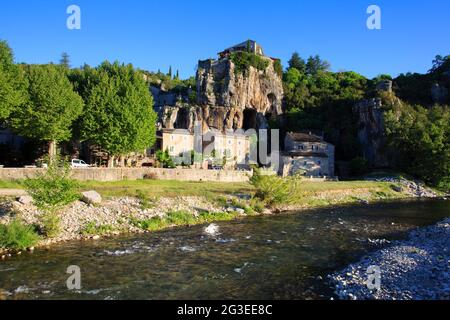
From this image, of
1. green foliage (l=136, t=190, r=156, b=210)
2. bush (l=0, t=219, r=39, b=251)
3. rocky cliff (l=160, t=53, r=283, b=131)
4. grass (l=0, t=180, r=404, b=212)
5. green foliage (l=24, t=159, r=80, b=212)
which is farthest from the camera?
rocky cliff (l=160, t=53, r=283, b=131)

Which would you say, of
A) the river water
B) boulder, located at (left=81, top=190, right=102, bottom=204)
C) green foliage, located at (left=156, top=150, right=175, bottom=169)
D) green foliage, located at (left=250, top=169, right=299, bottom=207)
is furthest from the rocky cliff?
the river water

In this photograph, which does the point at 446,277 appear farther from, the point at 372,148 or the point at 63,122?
the point at 372,148

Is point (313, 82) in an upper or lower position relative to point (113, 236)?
upper

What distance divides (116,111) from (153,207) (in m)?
25.7

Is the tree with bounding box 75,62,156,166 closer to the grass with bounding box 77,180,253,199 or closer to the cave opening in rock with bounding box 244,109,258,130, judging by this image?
the grass with bounding box 77,180,253,199

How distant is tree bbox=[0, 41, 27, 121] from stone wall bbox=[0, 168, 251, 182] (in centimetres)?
1148

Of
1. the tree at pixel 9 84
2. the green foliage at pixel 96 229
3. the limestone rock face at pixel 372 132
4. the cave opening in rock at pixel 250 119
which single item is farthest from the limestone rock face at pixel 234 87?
the green foliage at pixel 96 229

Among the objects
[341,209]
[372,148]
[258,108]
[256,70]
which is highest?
[256,70]

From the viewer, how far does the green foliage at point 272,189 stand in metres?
47.1

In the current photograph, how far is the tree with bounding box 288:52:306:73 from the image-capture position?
164 m

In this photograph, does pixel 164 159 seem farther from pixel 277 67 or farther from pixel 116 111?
pixel 277 67
